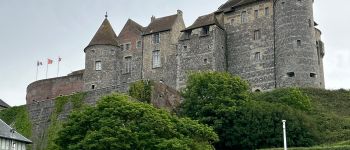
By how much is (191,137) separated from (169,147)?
144 inches

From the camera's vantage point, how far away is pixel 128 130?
156 feet

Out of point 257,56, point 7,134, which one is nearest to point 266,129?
point 257,56

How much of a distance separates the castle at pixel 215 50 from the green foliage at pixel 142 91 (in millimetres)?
7733

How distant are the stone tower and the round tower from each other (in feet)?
70.5

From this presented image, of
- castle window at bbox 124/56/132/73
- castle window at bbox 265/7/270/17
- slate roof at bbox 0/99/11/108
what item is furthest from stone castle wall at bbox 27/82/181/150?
castle window at bbox 265/7/270/17

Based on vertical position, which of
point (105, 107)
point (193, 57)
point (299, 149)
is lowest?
point (299, 149)

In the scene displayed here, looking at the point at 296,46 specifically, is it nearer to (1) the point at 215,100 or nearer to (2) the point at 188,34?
(2) the point at 188,34

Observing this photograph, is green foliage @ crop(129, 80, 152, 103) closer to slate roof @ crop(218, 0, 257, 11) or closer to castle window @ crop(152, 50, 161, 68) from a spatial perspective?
castle window @ crop(152, 50, 161, 68)

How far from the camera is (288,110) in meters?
58.3

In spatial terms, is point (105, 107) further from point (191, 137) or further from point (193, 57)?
point (193, 57)

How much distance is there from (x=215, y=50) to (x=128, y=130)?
30.0 m

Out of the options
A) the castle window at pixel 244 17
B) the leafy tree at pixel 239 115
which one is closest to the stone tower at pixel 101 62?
the castle window at pixel 244 17

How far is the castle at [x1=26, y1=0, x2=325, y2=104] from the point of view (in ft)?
236

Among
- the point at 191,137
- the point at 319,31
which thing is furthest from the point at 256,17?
the point at 191,137
